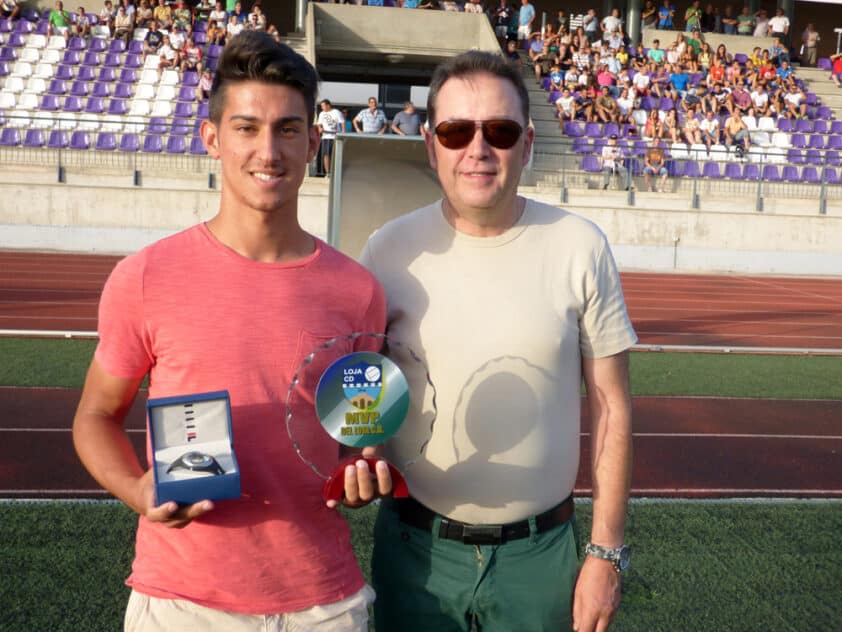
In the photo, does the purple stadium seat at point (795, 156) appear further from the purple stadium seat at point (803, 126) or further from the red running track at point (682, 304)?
the red running track at point (682, 304)

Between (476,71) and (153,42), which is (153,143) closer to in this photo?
(153,42)

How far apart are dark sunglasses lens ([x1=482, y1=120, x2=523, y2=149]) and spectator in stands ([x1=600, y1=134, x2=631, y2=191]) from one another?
68.0ft

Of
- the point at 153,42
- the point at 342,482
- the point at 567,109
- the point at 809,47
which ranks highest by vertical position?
the point at 809,47

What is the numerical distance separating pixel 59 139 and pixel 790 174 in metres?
17.8

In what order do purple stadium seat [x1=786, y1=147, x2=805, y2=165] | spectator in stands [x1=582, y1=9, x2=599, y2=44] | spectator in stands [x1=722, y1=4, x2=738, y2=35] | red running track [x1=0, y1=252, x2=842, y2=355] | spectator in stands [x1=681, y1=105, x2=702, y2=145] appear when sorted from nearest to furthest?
red running track [x1=0, y1=252, x2=842, y2=355]
purple stadium seat [x1=786, y1=147, x2=805, y2=165]
spectator in stands [x1=681, y1=105, x2=702, y2=145]
spectator in stands [x1=582, y1=9, x2=599, y2=44]
spectator in stands [x1=722, y1=4, x2=738, y2=35]

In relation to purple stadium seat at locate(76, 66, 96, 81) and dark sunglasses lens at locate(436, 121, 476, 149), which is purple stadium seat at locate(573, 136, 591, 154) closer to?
purple stadium seat at locate(76, 66, 96, 81)

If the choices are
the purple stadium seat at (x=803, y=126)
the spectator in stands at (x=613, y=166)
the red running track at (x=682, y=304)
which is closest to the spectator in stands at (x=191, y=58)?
the red running track at (x=682, y=304)

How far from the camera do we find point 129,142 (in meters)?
22.1

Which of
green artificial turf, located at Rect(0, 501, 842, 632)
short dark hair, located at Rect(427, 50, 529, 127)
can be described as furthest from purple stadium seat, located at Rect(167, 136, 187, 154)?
short dark hair, located at Rect(427, 50, 529, 127)

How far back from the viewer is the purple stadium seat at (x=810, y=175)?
23.4m

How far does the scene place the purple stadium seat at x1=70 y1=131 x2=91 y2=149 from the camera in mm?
21922

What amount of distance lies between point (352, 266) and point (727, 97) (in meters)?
26.4

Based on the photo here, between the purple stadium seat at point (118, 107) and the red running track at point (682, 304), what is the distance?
224 inches

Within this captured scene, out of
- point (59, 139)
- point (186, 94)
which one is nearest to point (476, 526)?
point (59, 139)
